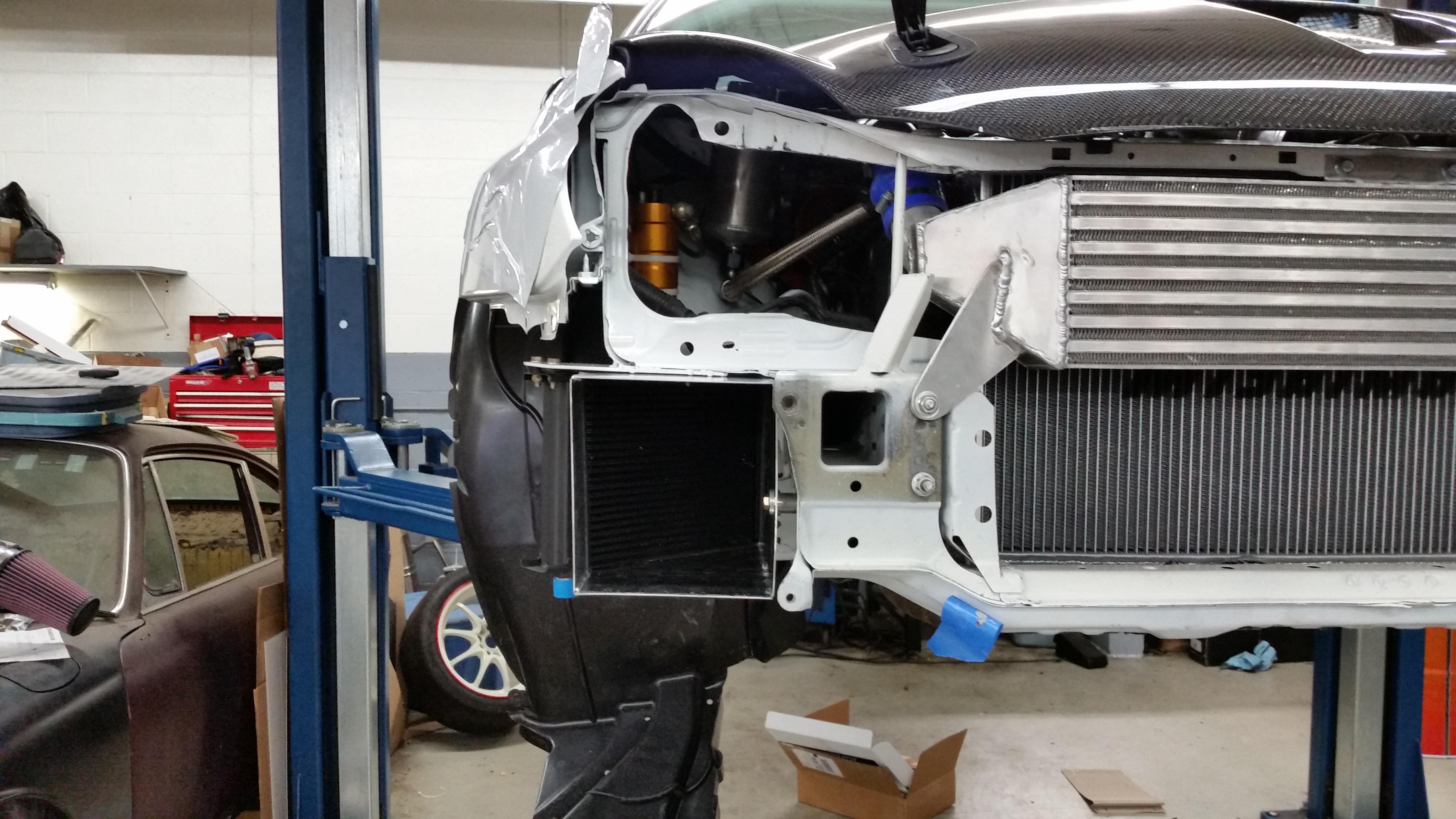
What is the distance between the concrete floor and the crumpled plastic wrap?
163 cm

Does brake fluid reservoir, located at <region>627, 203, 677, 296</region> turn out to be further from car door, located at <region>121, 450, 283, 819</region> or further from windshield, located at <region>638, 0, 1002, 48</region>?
car door, located at <region>121, 450, 283, 819</region>

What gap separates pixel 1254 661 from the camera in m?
3.98

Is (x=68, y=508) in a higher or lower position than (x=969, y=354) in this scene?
lower

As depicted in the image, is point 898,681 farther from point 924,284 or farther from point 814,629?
point 924,284

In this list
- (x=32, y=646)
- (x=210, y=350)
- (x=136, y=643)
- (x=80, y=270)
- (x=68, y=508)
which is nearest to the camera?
(x=32, y=646)

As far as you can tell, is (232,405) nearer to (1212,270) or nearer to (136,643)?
(136,643)

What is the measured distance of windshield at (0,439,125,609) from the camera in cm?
193

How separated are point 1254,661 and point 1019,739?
157cm

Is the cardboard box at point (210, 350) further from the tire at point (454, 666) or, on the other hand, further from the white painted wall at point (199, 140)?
the tire at point (454, 666)

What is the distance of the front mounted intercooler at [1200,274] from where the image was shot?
1193 mm

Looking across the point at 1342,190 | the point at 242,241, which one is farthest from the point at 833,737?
the point at 242,241

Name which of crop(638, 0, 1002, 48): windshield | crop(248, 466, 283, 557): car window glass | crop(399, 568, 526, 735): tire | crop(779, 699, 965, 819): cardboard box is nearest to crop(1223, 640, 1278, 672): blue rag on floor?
crop(779, 699, 965, 819): cardboard box

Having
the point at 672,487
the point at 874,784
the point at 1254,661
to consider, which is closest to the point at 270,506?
the point at 672,487

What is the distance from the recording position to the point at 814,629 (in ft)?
14.1
